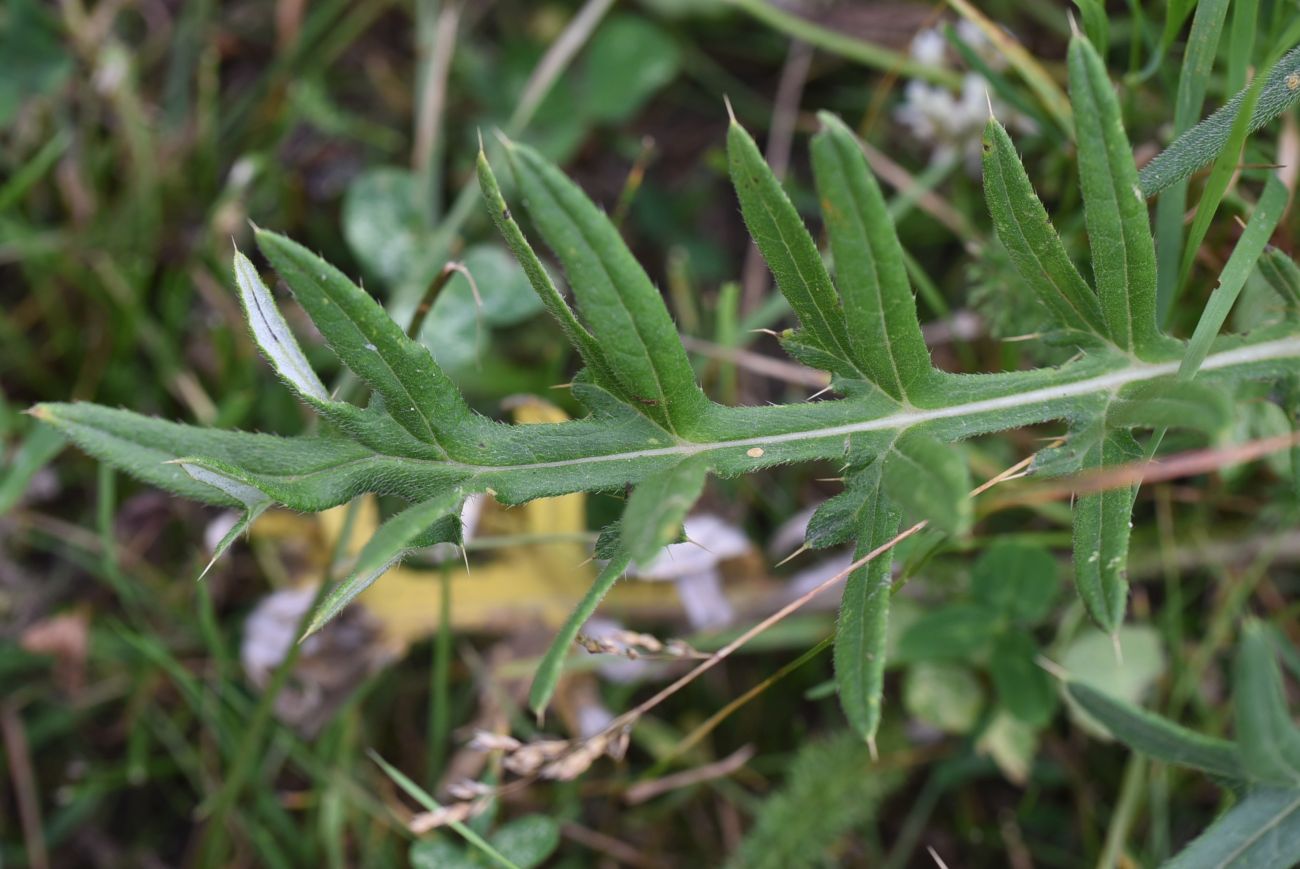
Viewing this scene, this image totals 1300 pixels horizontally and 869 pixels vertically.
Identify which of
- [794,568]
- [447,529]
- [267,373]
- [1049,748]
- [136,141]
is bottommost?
[1049,748]

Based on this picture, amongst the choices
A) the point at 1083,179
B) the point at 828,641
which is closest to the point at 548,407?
the point at 828,641

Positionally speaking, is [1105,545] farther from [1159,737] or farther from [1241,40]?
[1241,40]

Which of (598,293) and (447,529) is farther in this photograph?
(447,529)

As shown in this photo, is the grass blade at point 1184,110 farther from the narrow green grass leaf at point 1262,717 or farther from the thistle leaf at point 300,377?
the thistle leaf at point 300,377

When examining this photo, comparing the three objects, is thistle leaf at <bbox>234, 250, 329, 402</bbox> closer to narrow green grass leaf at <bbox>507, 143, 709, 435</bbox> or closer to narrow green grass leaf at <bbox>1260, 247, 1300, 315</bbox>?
narrow green grass leaf at <bbox>507, 143, 709, 435</bbox>

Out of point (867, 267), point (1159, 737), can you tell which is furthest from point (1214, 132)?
point (1159, 737)

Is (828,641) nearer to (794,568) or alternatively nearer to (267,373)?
(794,568)

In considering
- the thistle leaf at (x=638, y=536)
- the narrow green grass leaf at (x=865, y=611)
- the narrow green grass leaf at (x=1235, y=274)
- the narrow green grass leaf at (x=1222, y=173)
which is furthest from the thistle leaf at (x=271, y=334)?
the narrow green grass leaf at (x=1222, y=173)
